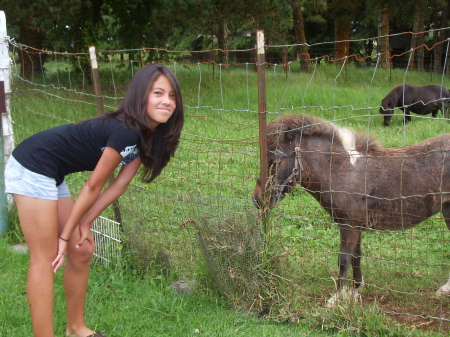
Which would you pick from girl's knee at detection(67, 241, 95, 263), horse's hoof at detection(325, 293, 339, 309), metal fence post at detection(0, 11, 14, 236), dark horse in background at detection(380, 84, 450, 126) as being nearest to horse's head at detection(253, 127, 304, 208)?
horse's hoof at detection(325, 293, 339, 309)

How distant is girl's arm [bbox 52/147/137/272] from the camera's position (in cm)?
267

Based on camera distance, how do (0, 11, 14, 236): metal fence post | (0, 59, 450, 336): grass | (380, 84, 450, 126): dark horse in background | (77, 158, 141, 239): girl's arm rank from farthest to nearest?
1. (380, 84, 450, 126): dark horse in background
2. (0, 11, 14, 236): metal fence post
3. (0, 59, 450, 336): grass
4. (77, 158, 141, 239): girl's arm

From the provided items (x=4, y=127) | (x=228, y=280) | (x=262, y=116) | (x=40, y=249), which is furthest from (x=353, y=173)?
(x=4, y=127)

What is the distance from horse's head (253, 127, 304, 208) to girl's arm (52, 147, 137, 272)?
4.38ft

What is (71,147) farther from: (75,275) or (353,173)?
(353,173)

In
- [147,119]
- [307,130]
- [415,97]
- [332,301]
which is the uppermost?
[147,119]

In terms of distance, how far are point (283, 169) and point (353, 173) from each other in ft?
1.89

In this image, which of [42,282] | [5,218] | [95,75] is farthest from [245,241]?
[5,218]

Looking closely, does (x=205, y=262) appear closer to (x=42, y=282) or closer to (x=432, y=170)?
(x=42, y=282)

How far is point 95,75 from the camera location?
171 inches

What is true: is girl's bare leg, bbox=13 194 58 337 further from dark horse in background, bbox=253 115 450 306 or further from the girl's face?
dark horse in background, bbox=253 115 450 306

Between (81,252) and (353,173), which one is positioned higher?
(353,173)

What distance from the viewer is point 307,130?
12.5 feet

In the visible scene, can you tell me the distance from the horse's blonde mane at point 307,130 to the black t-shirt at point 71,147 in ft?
4.39
